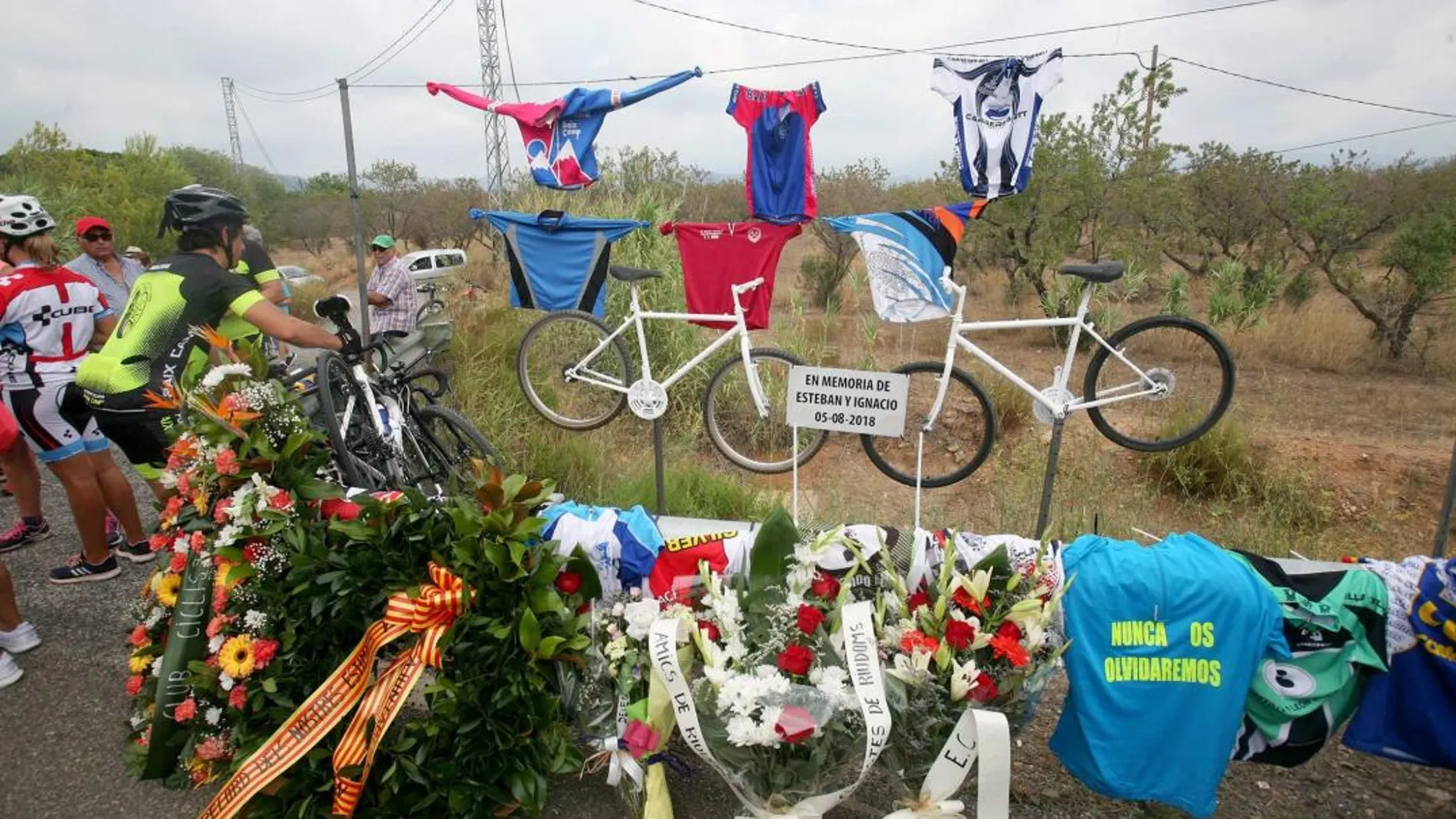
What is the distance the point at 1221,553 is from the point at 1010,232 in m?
9.99

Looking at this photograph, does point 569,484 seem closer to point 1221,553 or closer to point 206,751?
point 206,751

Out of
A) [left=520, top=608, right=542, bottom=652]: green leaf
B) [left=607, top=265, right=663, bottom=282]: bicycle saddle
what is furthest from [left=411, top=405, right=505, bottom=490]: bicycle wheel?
[left=520, top=608, right=542, bottom=652]: green leaf

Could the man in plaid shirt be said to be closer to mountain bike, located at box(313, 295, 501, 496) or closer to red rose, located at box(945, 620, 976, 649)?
mountain bike, located at box(313, 295, 501, 496)

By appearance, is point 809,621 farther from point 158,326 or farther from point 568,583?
point 158,326

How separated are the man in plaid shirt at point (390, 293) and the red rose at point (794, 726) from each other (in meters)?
5.73

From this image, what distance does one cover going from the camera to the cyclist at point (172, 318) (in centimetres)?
323

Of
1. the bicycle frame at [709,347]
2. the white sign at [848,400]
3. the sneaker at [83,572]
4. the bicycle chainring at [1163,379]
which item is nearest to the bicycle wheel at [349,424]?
the bicycle frame at [709,347]

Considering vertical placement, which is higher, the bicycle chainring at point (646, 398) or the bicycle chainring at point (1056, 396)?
the bicycle chainring at point (1056, 396)

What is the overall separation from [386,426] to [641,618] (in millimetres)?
2314

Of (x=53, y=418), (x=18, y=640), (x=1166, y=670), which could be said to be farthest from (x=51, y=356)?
(x=1166, y=670)

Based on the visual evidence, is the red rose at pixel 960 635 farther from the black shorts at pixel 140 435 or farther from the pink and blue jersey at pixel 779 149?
the black shorts at pixel 140 435

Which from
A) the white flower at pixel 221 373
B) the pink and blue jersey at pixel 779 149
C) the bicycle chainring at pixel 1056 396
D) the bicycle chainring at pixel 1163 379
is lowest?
the bicycle chainring at pixel 1056 396

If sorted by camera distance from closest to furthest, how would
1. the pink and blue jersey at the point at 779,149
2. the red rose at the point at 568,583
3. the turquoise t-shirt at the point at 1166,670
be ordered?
the turquoise t-shirt at the point at 1166,670 → the red rose at the point at 568,583 → the pink and blue jersey at the point at 779,149

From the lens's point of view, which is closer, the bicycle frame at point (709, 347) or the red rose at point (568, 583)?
the red rose at point (568, 583)
